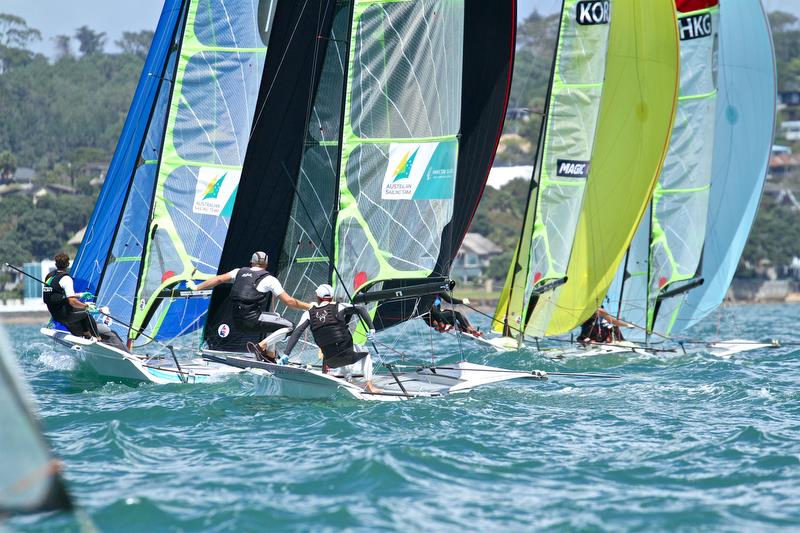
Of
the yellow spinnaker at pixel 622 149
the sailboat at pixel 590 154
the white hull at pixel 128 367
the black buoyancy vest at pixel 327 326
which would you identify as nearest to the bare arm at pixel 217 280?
the white hull at pixel 128 367

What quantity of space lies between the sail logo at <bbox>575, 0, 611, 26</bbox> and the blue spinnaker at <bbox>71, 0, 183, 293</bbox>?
Result: 21.8ft

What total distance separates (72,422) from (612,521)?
599 cm

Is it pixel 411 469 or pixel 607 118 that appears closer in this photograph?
pixel 411 469

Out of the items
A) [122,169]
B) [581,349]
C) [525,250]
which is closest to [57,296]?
[122,169]

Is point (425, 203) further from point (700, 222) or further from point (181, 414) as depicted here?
point (700, 222)

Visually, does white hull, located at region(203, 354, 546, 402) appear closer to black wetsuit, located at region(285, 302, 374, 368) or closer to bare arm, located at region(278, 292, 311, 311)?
black wetsuit, located at region(285, 302, 374, 368)

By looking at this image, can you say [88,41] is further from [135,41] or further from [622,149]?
[622,149]

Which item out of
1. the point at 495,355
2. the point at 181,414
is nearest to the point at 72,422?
the point at 181,414

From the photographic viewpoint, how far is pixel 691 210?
22.9 meters

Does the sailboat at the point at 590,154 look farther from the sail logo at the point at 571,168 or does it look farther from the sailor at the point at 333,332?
the sailor at the point at 333,332

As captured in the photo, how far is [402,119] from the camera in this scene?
553 inches

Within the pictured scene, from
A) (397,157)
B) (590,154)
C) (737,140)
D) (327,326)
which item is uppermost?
(737,140)

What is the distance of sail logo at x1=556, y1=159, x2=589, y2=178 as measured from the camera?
2075 centimetres

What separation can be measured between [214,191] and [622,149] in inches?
276
